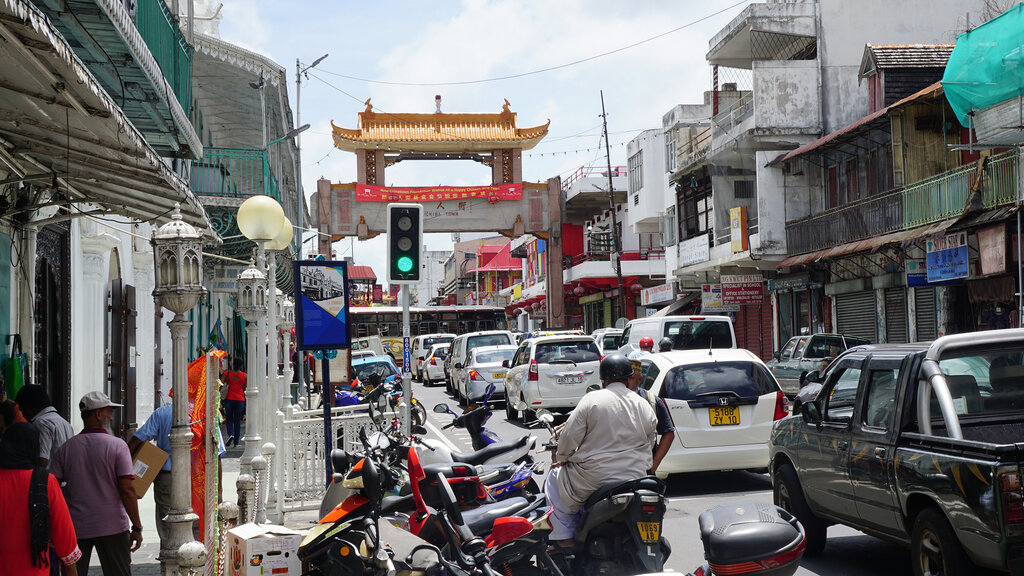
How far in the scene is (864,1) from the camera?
31.0 metres

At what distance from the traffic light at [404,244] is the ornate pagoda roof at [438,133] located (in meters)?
35.5

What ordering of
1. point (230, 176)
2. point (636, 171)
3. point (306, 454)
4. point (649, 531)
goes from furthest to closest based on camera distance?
1. point (636, 171)
2. point (230, 176)
3. point (306, 454)
4. point (649, 531)

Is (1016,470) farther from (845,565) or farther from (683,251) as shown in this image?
(683,251)

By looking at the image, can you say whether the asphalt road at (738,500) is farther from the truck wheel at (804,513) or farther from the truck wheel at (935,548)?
the truck wheel at (935,548)

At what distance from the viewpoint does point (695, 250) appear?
119ft

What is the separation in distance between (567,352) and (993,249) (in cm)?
877

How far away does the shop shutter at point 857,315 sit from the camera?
2720 centimetres

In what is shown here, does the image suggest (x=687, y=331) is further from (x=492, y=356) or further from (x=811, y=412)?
(x=811, y=412)

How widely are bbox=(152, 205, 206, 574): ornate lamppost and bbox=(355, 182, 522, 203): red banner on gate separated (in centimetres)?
3689

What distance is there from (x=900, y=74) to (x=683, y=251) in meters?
12.0

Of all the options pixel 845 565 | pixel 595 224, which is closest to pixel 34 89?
pixel 845 565

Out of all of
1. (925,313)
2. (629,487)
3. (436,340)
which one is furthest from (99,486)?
(436,340)

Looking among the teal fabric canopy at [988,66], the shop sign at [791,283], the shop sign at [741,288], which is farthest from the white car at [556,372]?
the shop sign at [741,288]

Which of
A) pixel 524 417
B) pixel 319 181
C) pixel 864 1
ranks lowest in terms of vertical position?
pixel 524 417
